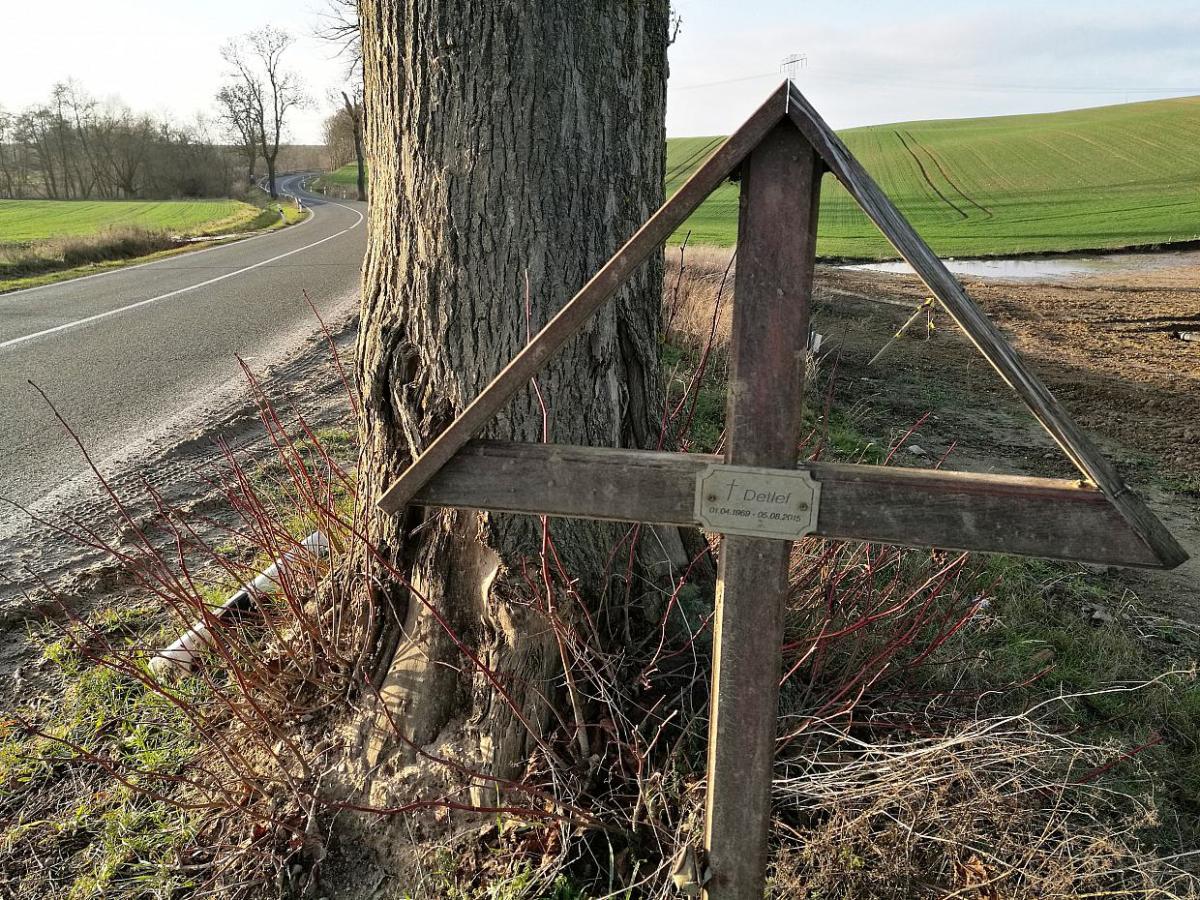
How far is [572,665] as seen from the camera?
218 cm

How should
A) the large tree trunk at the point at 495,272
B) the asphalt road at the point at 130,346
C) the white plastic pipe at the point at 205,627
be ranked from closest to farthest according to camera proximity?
1. the large tree trunk at the point at 495,272
2. the white plastic pipe at the point at 205,627
3. the asphalt road at the point at 130,346

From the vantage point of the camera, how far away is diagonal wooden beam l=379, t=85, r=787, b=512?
1182 millimetres

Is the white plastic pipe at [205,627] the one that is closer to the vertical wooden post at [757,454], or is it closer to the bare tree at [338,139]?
the vertical wooden post at [757,454]

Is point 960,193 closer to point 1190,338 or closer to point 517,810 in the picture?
point 1190,338

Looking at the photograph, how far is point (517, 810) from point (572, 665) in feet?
1.33

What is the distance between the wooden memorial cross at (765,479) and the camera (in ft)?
4.01

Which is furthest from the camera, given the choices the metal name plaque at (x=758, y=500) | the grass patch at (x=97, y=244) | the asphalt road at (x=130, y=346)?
the grass patch at (x=97, y=244)

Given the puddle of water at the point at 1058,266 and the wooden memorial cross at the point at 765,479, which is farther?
the puddle of water at the point at 1058,266

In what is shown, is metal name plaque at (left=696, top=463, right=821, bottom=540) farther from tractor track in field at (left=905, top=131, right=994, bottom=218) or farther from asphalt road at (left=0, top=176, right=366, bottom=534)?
tractor track in field at (left=905, top=131, right=994, bottom=218)

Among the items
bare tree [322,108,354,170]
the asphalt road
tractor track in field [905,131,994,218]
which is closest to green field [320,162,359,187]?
bare tree [322,108,354,170]

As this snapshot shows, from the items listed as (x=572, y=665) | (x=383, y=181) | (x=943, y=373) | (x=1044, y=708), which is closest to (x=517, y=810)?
(x=572, y=665)

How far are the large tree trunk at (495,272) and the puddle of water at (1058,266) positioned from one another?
19393 mm

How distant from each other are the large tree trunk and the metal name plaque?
0.85 m

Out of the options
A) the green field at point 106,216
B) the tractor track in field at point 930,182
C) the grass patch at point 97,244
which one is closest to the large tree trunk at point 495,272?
the grass patch at point 97,244
